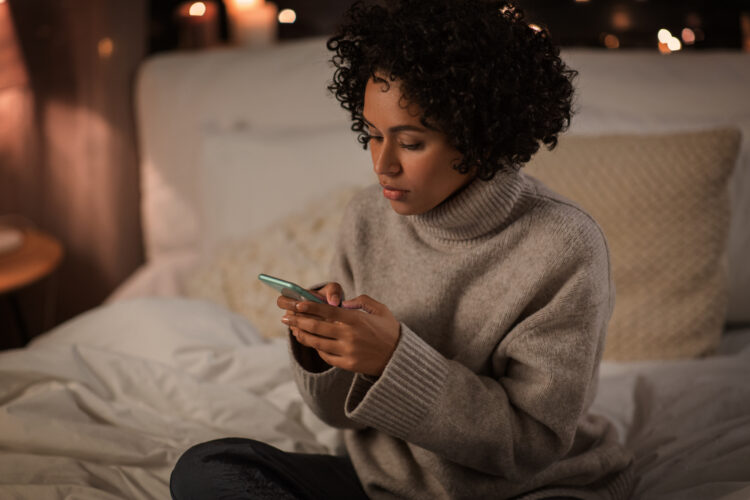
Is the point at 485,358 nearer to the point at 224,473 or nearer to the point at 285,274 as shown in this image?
the point at 224,473

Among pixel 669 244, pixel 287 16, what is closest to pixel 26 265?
pixel 287 16

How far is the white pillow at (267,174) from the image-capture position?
1.84 meters

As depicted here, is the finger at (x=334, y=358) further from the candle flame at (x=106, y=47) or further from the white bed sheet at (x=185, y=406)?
the candle flame at (x=106, y=47)

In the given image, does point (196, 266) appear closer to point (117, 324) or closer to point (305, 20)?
point (117, 324)

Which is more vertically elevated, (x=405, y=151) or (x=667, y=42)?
(x=405, y=151)

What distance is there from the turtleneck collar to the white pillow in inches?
34.0

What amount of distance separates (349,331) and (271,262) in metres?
0.90

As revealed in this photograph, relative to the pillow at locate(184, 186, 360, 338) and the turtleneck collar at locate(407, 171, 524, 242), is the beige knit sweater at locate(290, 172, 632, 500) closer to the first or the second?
the turtleneck collar at locate(407, 171, 524, 242)

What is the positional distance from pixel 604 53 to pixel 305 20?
3.09 ft

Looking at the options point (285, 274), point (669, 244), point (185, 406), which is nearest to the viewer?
point (185, 406)

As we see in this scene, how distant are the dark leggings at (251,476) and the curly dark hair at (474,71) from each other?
1.51 feet

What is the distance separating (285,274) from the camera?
64.2 inches

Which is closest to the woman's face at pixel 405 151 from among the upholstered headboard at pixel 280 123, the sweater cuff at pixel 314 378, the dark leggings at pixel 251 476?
the sweater cuff at pixel 314 378

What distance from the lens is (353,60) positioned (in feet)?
3.21
